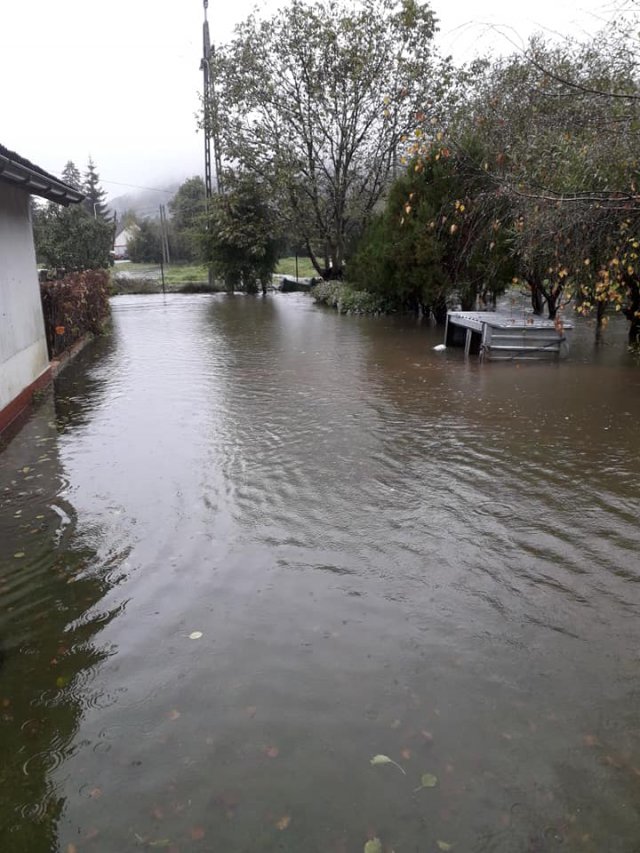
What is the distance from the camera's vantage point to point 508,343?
13281 millimetres

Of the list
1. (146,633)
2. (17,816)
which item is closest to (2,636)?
(146,633)

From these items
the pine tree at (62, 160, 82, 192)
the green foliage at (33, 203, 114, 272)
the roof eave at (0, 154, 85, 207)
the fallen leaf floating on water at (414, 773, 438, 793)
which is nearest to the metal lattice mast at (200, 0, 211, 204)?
the green foliage at (33, 203, 114, 272)

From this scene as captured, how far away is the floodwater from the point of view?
2.70 meters

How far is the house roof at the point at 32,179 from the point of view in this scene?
7442 mm

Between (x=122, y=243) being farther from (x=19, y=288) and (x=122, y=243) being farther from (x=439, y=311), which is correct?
(x=19, y=288)

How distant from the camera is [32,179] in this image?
27.7 ft

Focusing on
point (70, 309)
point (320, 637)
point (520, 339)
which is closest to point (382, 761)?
point (320, 637)

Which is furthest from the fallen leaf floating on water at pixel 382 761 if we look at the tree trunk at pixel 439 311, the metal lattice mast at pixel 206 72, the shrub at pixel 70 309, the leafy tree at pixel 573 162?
the metal lattice mast at pixel 206 72

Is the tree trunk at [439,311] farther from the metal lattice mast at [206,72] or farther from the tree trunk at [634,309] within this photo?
the metal lattice mast at [206,72]

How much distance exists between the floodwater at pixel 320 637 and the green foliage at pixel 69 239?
25069mm

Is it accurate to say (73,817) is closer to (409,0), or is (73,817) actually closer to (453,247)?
(409,0)

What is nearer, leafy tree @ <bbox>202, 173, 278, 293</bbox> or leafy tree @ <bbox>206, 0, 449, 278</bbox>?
leafy tree @ <bbox>206, 0, 449, 278</bbox>

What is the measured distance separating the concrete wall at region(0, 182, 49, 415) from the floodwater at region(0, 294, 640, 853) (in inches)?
55.9

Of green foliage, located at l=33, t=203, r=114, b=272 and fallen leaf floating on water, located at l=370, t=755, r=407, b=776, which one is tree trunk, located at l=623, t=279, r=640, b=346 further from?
green foliage, located at l=33, t=203, r=114, b=272
